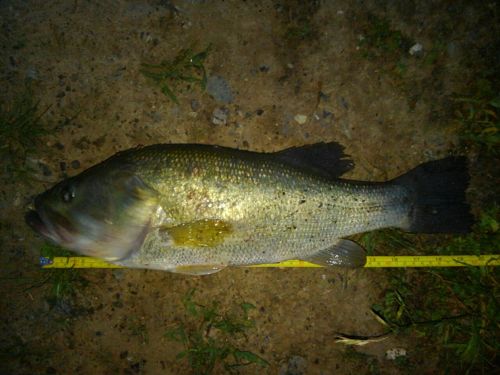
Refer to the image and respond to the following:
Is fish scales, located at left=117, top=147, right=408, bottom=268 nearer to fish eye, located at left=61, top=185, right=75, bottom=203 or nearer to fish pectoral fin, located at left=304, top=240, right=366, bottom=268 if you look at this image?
fish pectoral fin, located at left=304, top=240, right=366, bottom=268

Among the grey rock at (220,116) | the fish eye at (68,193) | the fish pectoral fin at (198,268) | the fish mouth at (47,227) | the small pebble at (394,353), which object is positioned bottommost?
the small pebble at (394,353)

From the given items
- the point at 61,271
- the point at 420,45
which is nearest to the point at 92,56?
the point at 61,271

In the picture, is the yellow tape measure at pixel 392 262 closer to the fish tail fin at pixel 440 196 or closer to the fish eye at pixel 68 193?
the fish tail fin at pixel 440 196

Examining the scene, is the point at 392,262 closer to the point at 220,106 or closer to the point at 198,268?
the point at 198,268

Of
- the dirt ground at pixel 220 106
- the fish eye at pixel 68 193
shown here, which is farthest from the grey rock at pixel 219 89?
the fish eye at pixel 68 193

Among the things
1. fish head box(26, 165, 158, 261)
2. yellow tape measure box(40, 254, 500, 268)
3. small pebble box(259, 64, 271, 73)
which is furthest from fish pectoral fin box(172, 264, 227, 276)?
small pebble box(259, 64, 271, 73)

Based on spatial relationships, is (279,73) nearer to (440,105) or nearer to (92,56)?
(440,105)
